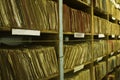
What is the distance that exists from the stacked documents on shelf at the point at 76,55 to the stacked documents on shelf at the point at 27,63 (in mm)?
266

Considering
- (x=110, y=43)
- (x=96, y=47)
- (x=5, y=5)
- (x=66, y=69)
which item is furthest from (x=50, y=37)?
(x=110, y=43)

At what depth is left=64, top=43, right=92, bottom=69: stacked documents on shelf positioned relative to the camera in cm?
203

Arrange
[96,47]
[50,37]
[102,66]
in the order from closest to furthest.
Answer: [50,37] < [96,47] < [102,66]

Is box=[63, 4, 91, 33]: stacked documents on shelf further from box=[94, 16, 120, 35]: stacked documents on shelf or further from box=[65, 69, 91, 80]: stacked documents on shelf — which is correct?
box=[65, 69, 91, 80]: stacked documents on shelf

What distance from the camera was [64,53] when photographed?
6.53 feet

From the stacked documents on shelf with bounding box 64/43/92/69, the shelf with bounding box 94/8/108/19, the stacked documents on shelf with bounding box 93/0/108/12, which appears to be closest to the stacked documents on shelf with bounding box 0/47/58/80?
the stacked documents on shelf with bounding box 64/43/92/69

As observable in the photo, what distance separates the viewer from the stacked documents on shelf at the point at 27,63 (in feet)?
4.18

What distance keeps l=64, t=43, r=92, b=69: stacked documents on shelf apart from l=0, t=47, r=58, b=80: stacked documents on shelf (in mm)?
266

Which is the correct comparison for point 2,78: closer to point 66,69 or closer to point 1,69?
point 1,69

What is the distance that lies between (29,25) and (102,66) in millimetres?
2182

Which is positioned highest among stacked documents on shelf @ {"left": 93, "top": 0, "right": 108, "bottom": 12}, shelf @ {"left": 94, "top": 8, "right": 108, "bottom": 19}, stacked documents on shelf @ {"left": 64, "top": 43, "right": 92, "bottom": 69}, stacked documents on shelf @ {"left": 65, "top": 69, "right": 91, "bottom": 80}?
stacked documents on shelf @ {"left": 93, "top": 0, "right": 108, "bottom": 12}

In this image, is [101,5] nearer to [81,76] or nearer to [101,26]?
[101,26]

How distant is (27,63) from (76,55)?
0.88 meters

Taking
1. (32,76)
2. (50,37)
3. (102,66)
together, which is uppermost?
(50,37)
